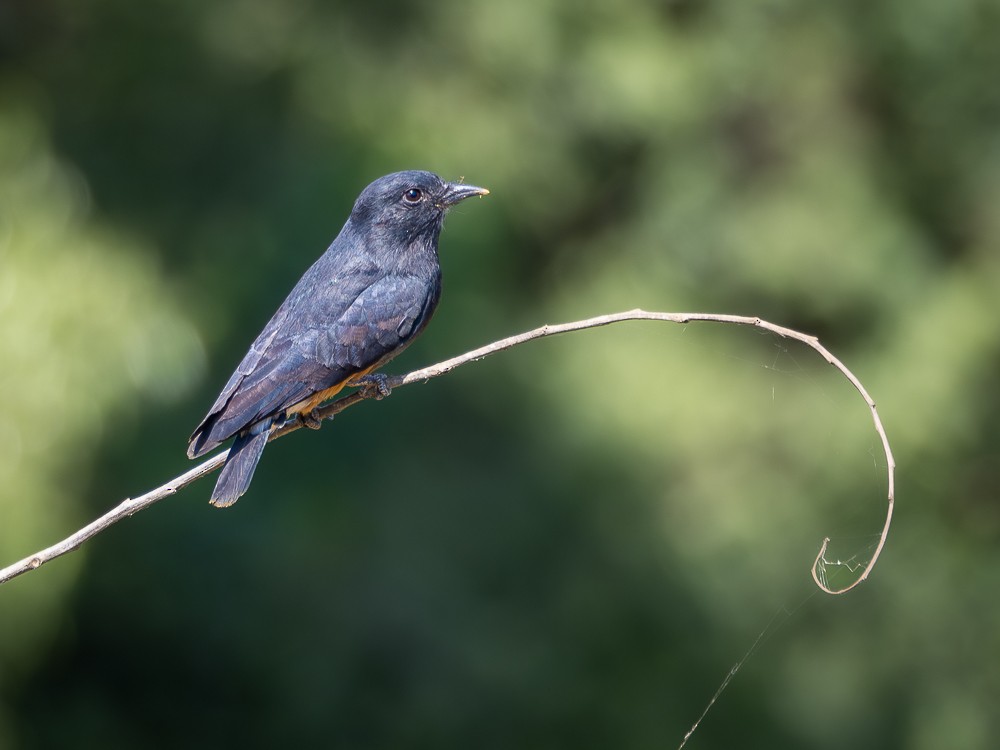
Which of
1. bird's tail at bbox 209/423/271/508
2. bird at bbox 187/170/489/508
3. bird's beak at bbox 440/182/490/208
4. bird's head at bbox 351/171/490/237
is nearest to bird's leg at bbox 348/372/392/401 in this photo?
bird at bbox 187/170/489/508

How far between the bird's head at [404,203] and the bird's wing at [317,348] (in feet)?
0.74

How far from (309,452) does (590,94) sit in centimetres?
271

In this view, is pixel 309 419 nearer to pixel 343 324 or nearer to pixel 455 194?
pixel 343 324

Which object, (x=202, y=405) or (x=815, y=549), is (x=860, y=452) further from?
(x=202, y=405)

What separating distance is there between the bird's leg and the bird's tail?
0.29 m

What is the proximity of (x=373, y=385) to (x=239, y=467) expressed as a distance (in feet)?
1.50

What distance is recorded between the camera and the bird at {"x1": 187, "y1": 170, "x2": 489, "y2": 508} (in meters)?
2.93

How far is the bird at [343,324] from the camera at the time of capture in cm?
293

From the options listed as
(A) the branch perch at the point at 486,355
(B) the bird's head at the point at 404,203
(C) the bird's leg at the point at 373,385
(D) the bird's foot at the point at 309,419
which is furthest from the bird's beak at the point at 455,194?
(A) the branch perch at the point at 486,355

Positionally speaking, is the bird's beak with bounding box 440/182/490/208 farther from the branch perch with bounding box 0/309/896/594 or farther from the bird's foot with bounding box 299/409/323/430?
the branch perch with bounding box 0/309/896/594

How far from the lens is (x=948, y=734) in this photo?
20.1ft

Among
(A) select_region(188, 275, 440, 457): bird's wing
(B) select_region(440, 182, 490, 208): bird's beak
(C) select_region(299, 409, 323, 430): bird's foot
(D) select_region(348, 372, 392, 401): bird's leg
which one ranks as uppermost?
(B) select_region(440, 182, 490, 208): bird's beak

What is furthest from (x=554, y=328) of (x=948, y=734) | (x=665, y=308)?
(x=948, y=734)

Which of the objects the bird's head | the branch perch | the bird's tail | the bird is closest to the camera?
the branch perch
